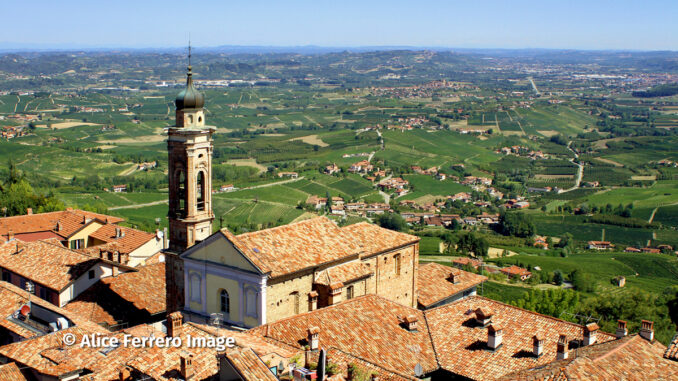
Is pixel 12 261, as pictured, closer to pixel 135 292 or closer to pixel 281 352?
pixel 135 292

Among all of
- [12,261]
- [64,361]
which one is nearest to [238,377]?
[64,361]

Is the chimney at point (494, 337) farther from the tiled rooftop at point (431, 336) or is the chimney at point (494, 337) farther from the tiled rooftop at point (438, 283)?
the tiled rooftop at point (438, 283)

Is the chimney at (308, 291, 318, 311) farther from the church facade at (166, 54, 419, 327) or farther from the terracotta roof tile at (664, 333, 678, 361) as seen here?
the terracotta roof tile at (664, 333, 678, 361)

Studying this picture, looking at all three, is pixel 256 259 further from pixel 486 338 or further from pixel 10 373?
pixel 10 373

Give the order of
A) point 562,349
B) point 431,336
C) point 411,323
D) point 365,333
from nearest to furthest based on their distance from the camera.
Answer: point 562,349
point 365,333
point 431,336
point 411,323

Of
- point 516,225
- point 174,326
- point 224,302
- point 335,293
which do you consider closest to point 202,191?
point 224,302

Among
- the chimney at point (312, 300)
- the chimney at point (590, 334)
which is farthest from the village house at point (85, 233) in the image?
the chimney at point (590, 334)

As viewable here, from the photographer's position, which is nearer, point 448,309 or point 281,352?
point 281,352
